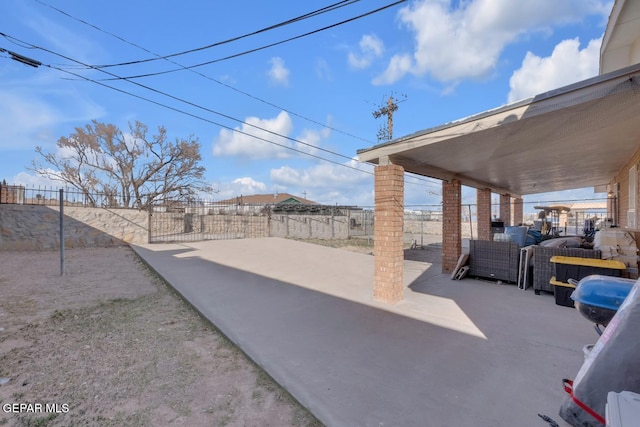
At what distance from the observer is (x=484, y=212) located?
31.4 ft

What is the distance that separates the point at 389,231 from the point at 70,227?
12.6 m

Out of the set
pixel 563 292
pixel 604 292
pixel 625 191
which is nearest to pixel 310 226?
pixel 625 191

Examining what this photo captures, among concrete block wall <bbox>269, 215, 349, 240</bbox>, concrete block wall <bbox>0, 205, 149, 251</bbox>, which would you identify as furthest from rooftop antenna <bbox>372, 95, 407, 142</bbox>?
concrete block wall <bbox>0, 205, 149, 251</bbox>

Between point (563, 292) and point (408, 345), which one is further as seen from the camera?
point (563, 292)

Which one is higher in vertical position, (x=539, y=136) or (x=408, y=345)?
(x=539, y=136)

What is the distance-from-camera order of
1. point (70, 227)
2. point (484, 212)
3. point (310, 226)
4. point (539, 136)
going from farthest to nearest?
1. point (310, 226)
2. point (70, 227)
3. point (484, 212)
4. point (539, 136)

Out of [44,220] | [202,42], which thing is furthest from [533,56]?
[44,220]

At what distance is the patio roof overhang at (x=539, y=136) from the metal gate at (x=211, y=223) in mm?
12668

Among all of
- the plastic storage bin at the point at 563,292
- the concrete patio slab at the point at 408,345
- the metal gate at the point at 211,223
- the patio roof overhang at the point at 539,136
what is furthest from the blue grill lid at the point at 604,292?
the metal gate at the point at 211,223

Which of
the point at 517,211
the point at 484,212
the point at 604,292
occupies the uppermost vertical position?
the point at 517,211

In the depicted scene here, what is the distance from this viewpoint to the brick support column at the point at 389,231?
4.42 metres

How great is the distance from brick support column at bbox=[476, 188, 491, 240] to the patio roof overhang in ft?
9.06

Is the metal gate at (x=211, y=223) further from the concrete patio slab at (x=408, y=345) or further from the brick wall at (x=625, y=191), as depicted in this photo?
the brick wall at (x=625, y=191)

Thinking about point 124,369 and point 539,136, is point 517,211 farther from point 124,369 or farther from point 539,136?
point 124,369
